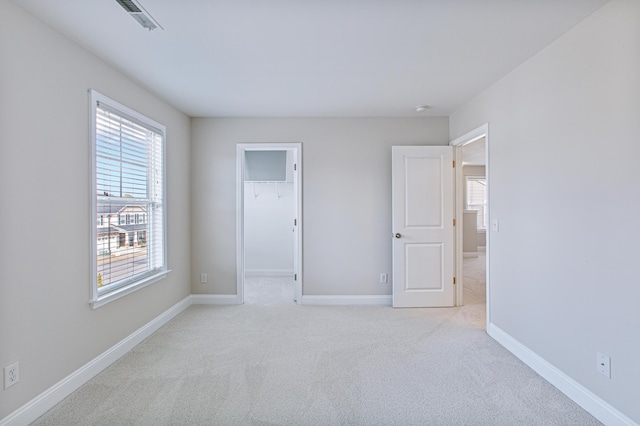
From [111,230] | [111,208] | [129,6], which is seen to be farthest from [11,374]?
[129,6]

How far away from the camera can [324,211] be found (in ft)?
13.3

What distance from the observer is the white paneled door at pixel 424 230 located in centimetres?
387

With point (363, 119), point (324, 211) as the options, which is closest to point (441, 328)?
point (324, 211)

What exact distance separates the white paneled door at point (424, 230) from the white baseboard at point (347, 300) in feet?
0.73

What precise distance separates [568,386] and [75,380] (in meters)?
3.39

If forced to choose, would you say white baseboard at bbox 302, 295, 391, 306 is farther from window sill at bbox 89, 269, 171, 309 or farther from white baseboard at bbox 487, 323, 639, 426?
window sill at bbox 89, 269, 171, 309

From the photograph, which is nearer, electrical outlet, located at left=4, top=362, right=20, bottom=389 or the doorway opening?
electrical outlet, located at left=4, top=362, right=20, bottom=389

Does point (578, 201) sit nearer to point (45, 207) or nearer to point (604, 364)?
point (604, 364)

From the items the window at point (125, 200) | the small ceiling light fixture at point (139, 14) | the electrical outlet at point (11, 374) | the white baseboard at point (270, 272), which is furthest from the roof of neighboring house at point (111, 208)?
the white baseboard at point (270, 272)

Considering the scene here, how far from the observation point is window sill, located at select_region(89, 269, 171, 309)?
2.34 metres

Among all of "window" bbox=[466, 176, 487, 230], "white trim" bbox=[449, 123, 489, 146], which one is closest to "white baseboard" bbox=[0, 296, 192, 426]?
"white trim" bbox=[449, 123, 489, 146]

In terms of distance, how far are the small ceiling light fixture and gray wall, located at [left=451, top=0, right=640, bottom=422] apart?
106 inches

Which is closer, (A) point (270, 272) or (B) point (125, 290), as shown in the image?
(B) point (125, 290)

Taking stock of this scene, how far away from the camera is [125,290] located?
2.65m
